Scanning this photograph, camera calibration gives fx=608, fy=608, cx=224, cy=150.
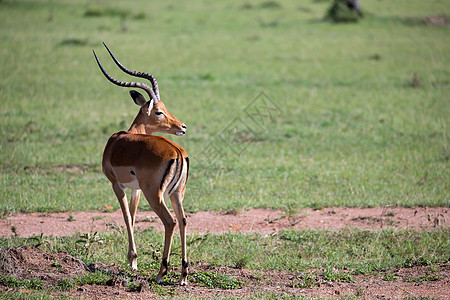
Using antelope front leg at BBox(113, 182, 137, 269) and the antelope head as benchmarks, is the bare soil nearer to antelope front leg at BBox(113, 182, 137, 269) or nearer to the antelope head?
antelope front leg at BBox(113, 182, 137, 269)

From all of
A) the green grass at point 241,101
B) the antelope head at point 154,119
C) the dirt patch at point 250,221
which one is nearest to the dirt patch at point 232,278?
the dirt patch at point 250,221

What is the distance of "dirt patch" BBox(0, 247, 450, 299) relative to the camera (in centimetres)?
502

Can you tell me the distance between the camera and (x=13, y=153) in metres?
9.52

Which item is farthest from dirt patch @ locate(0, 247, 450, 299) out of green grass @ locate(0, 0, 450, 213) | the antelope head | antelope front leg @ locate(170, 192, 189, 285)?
green grass @ locate(0, 0, 450, 213)

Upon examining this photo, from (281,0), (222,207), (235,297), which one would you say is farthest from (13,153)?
(281,0)

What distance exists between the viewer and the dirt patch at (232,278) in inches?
198

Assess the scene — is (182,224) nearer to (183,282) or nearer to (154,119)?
(183,282)

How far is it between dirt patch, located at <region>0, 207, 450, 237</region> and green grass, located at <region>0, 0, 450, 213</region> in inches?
8.7

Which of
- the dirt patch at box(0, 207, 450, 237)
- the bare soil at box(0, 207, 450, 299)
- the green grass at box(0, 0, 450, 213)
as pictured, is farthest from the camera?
the green grass at box(0, 0, 450, 213)

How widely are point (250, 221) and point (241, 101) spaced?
671 centimetres

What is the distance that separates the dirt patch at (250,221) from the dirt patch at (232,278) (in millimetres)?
1159

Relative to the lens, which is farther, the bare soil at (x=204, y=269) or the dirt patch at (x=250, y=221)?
the dirt patch at (x=250, y=221)

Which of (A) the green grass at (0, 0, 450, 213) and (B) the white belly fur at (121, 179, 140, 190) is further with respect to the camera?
(A) the green grass at (0, 0, 450, 213)

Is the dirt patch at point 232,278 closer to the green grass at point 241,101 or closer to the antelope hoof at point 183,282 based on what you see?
the antelope hoof at point 183,282
